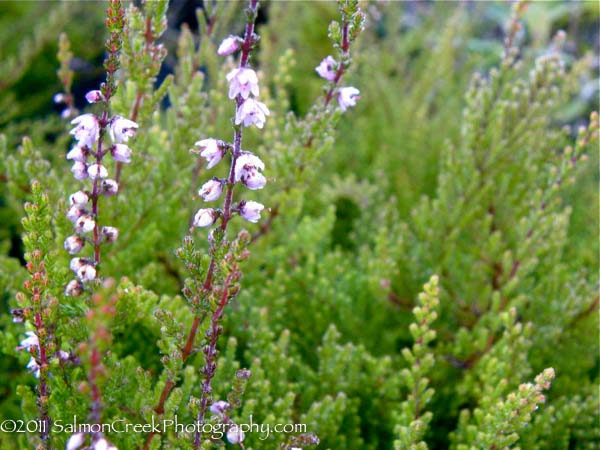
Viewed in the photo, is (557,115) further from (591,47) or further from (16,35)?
(16,35)

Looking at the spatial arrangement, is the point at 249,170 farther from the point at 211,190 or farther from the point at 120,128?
the point at 120,128

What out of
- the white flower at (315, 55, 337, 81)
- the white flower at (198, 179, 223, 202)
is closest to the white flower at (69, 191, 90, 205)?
the white flower at (198, 179, 223, 202)

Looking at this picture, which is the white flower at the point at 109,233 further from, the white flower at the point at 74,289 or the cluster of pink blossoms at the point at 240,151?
the cluster of pink blossoms at the point at 240,151

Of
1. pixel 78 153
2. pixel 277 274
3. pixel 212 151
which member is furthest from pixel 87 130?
pixel 277 274

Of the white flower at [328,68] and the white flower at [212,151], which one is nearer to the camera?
the white flower at [212,151]

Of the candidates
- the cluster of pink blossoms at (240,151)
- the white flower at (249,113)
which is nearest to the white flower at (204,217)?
the cluster of pink blossoms at (240,151)

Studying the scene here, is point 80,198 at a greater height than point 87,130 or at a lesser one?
lesser

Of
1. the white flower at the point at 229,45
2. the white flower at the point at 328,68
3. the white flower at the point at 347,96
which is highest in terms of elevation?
the white flower at the point at 328,68
